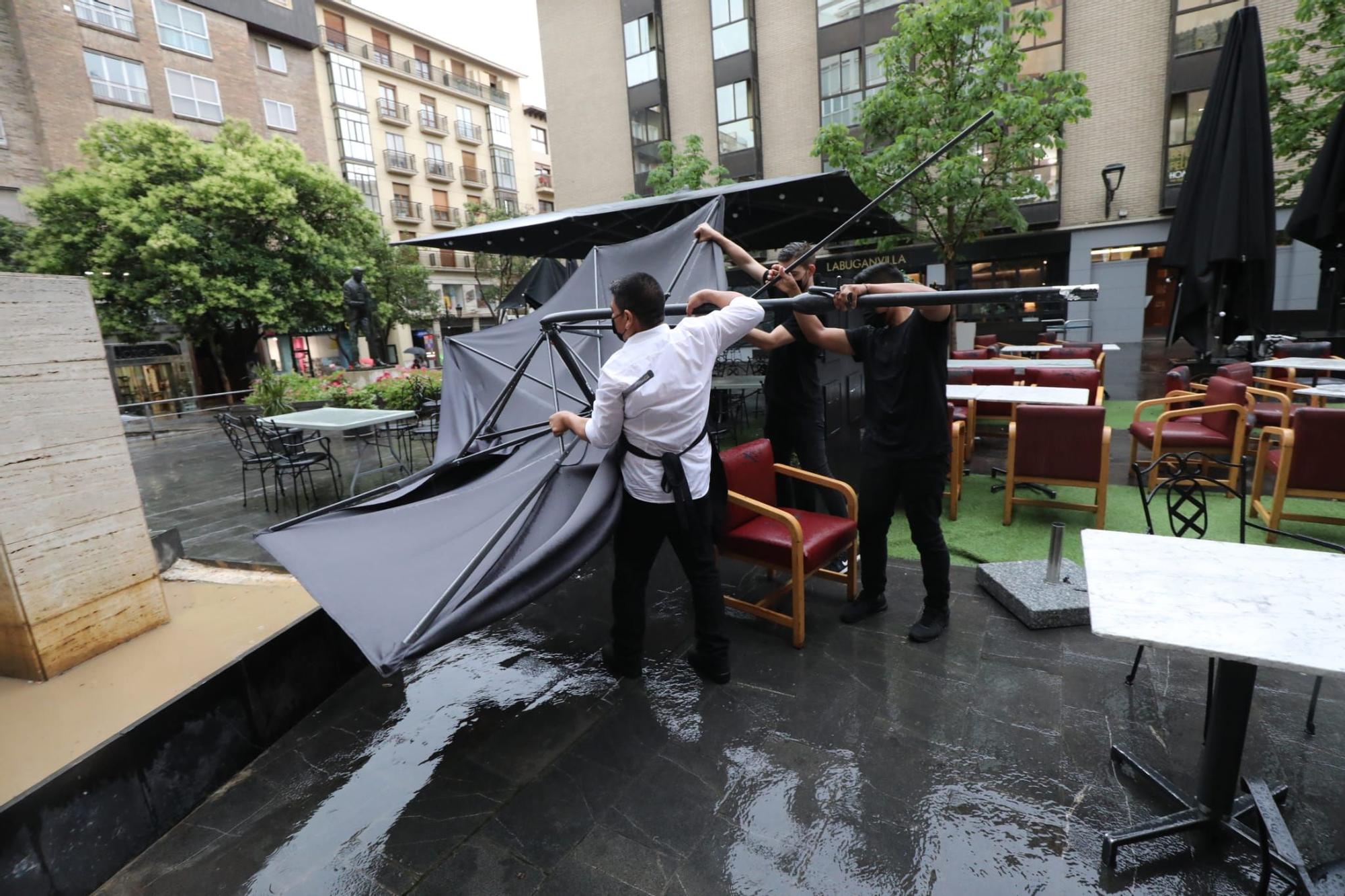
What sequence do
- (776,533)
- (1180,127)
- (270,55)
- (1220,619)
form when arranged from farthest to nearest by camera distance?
(270,55) < (1180,127) < (776,533) < (1220,619)

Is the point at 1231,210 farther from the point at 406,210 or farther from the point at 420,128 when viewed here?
the point at 420,128

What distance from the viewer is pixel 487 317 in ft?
134

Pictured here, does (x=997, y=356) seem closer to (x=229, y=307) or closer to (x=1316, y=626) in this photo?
(x=1316, y=626)

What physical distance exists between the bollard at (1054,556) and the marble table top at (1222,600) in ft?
3.93

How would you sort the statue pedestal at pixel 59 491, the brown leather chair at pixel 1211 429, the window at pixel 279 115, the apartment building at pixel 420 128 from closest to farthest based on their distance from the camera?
the statue pedestal at pixel 59 491
the brown leather chair at pixel 1211 429
the window at pixel 279 115
the apartment building at pixel 420 128

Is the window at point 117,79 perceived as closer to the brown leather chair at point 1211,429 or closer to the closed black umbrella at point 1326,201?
the brown leather chair at point 1211,429

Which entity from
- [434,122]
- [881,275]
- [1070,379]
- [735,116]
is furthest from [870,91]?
[434,122]

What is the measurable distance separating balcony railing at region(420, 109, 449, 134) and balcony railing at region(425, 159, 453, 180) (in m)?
1.71

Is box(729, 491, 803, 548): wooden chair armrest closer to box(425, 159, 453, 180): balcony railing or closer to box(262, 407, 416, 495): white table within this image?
box(262, 407, 416, 495): white table

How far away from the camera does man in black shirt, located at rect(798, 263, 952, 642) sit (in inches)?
123

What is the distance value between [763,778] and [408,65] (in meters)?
44.2

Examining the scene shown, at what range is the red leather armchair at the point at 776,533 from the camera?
338cm

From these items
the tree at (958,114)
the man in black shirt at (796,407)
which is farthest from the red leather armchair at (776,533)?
the tree at (958,114)

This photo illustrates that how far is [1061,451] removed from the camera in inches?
191
